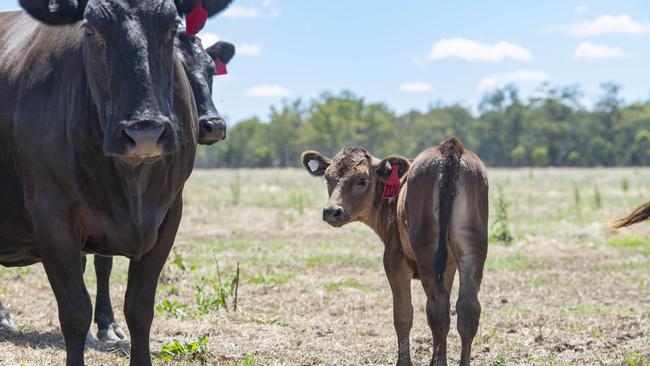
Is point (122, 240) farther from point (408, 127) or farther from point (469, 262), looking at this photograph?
point (408, 127)

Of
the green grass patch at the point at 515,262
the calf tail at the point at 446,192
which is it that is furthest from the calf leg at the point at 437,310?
the green grass patch at the point at 515,262

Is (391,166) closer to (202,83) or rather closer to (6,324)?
(202,83)

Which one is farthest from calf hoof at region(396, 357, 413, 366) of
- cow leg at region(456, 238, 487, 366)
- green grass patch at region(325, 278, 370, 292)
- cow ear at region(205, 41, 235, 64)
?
green grass patch at region(325, 278, 370, 292)

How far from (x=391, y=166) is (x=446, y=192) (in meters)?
1.16

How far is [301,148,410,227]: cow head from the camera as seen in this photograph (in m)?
7.28

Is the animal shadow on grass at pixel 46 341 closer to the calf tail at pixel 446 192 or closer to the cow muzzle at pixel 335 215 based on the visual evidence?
the cow muzzle at pixel 335 215

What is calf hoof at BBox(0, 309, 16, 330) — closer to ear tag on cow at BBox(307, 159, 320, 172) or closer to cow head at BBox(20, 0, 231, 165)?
ear tag on cow at BBox(307, 159, 320, 172)

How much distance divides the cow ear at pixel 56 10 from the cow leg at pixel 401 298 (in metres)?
3.36

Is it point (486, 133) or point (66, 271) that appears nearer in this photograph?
point (66, 271)

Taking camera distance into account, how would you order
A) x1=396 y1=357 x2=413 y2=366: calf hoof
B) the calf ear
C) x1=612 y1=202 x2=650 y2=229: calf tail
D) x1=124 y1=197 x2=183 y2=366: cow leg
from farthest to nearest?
the calf ear
x1=612 y1=202 x2=650 y2=229: calf tail
x1=396 y1=357 x2=413 y2=366: calf hoof
x1=124 y1=197 x2=183 y2=366: cow leg

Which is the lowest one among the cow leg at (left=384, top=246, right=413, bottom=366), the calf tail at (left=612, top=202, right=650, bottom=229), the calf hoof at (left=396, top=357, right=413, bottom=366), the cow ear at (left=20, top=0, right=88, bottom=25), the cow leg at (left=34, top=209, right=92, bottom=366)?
the calf hoof at (left=396, top=357, right=413, bottom=366)

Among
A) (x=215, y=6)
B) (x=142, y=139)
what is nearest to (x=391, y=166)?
(x=215, y=6)

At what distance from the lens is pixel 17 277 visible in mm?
11094

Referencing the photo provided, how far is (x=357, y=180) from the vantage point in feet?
24.2
